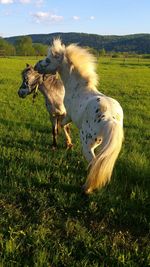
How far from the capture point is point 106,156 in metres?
5.06

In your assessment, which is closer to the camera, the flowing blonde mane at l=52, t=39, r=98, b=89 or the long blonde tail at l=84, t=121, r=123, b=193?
the long blonde tail at l=84, t=121, r=123, b=193

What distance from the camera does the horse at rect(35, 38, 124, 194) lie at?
512cm

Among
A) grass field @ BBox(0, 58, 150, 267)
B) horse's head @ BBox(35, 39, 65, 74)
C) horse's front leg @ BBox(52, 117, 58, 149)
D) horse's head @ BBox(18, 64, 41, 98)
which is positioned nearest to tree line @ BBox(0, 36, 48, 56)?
horse's head @ BBox(18, 64, 41, 98)

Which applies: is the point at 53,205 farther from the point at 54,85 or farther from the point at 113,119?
the point at 54,85

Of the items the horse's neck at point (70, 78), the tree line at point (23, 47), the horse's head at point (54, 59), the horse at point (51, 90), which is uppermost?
the horse's head at point (54, 59)

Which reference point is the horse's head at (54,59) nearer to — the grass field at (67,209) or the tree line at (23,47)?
the grass field at (67,209)

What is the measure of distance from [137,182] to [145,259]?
2241mm

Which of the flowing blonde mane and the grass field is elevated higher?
the flowing blonde mane

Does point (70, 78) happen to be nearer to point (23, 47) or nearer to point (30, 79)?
point (30, 79)

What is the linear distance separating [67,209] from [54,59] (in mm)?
3427

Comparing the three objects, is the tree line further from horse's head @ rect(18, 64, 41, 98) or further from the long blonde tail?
the long blonde tail

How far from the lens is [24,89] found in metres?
8.97

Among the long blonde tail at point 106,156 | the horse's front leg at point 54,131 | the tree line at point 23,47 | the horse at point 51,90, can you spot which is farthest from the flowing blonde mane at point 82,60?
the tree line at point 23,47

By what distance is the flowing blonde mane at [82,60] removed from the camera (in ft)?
22.5
